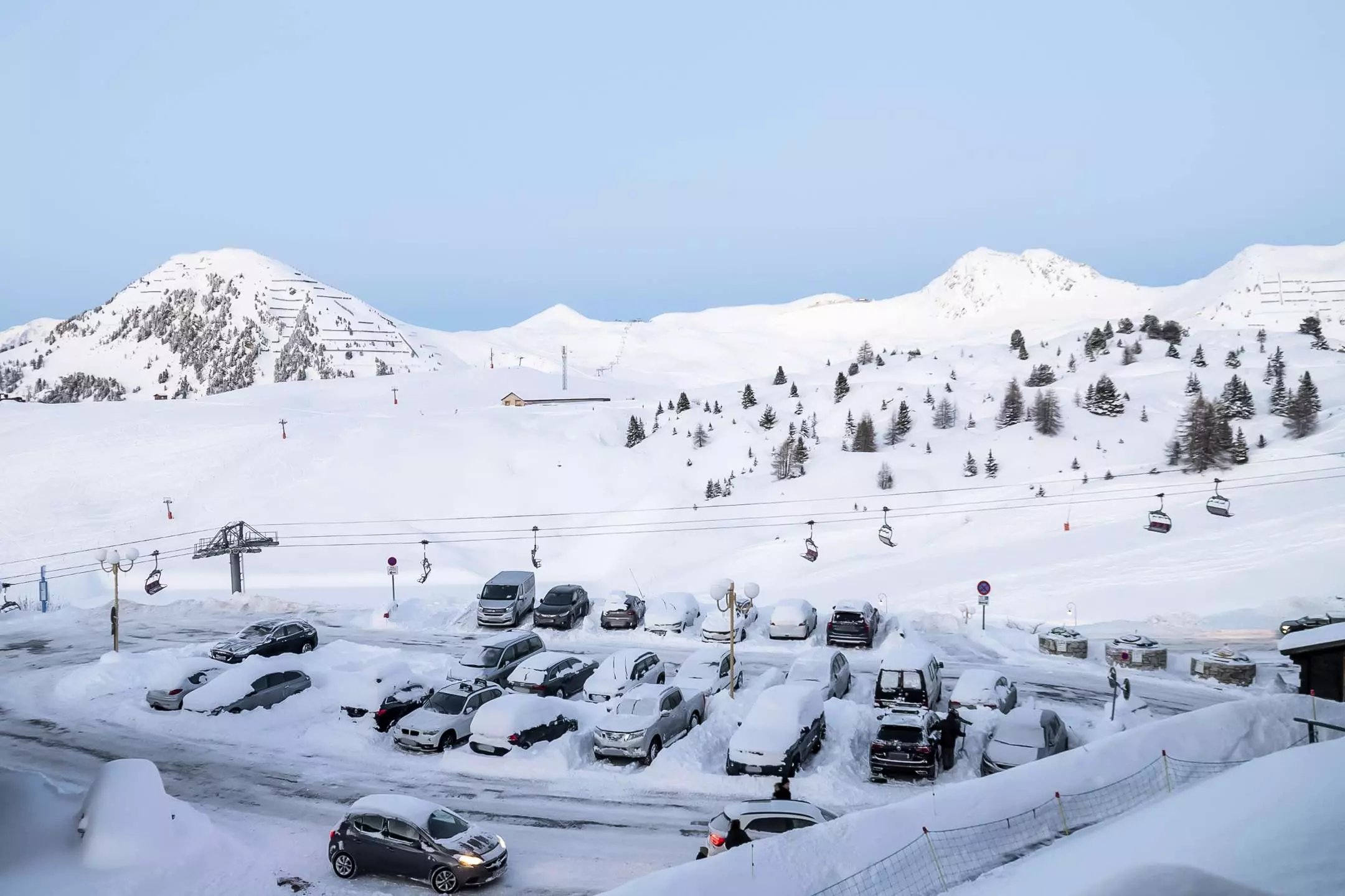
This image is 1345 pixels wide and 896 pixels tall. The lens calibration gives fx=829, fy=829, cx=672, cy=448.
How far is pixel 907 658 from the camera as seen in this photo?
21.2 meters

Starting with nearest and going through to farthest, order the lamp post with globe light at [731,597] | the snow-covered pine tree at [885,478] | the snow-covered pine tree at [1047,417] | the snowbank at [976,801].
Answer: the snowbank at [976,801], the lamp post with globe light at [731,597], the snow-covered pine tree at [885,478], the snow-covered pine tree at [1047,417]

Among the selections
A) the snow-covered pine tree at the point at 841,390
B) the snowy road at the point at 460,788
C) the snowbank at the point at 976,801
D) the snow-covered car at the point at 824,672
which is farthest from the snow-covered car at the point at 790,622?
the snow-covered pine tree at the point at 841,390

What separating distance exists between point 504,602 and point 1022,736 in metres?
19.5

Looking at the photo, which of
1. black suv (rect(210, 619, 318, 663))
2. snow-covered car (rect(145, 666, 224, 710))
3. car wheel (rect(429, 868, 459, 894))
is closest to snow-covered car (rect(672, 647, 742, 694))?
car wheel (rect(429, 868, 459, 894))

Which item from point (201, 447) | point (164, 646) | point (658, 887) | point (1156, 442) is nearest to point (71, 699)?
point (164, 646)

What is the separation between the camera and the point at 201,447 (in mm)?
66625

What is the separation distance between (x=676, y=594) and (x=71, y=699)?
18692 mm

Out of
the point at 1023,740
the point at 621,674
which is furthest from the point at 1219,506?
the point at 621,674

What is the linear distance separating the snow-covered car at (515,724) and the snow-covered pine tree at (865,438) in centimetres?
4170

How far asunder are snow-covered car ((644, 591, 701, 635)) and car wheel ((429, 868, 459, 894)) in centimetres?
1731

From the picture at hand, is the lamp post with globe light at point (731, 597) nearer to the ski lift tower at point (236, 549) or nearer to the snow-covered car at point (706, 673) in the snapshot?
the snow-covered car at point (706, 673)

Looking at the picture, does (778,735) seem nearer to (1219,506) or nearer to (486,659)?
(486,659)

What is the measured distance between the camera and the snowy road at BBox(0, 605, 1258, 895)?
13.5m

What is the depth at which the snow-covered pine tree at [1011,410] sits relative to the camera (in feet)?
193
